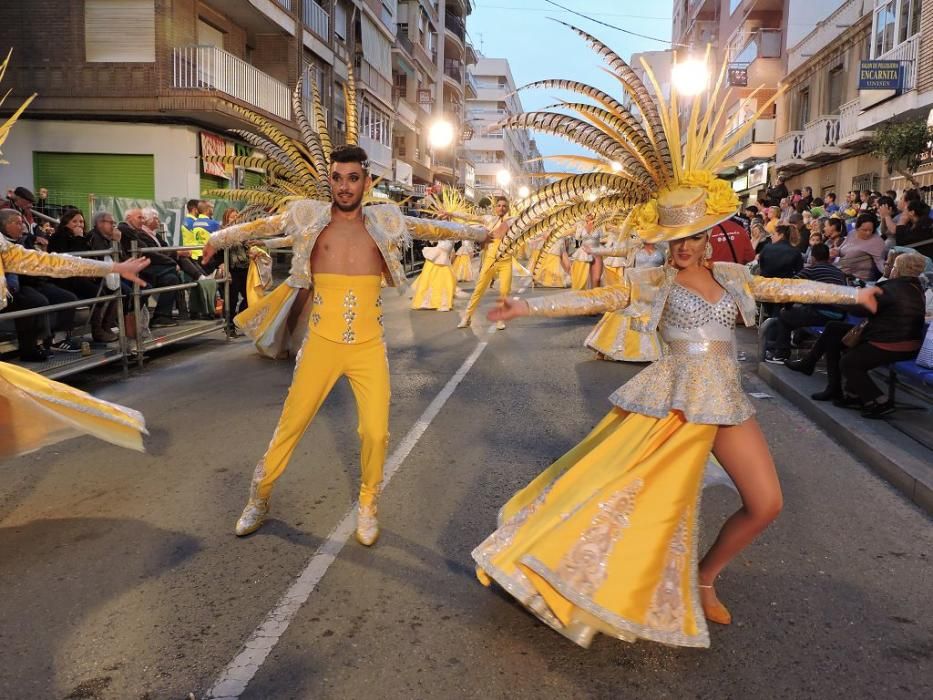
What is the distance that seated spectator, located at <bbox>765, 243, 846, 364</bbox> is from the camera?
33.6 ft

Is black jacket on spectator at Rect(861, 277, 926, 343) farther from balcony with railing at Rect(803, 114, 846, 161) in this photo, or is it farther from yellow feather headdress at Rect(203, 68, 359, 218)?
balcony with railing at Rect(803, 114, 846, 161)

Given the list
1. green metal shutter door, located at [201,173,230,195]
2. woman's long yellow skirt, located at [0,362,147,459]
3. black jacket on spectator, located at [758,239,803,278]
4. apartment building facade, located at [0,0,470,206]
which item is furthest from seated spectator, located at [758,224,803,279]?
green metal shutter door, located at [201,173,230,195]

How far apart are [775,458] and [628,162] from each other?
339cm

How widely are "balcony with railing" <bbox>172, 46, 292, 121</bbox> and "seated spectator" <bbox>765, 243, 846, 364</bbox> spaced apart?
15.6m

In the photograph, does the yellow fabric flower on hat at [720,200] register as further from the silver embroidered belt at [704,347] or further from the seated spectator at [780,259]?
the seated spectator at [780,259]

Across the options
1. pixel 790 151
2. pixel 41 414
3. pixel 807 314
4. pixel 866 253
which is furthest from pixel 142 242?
pixel 790 151

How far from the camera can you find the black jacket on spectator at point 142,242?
10969 millimetres

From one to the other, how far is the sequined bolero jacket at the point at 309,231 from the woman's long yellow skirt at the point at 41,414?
113 centimetres

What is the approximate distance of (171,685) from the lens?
122 inches

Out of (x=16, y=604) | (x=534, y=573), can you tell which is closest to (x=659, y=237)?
(x=534, y=573)

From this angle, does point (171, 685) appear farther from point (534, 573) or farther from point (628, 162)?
point (628, 162)

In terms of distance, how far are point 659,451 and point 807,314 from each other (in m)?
7.67

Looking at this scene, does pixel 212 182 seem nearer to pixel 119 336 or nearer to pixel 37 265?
pixel 119 336

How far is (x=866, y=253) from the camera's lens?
11.5m
